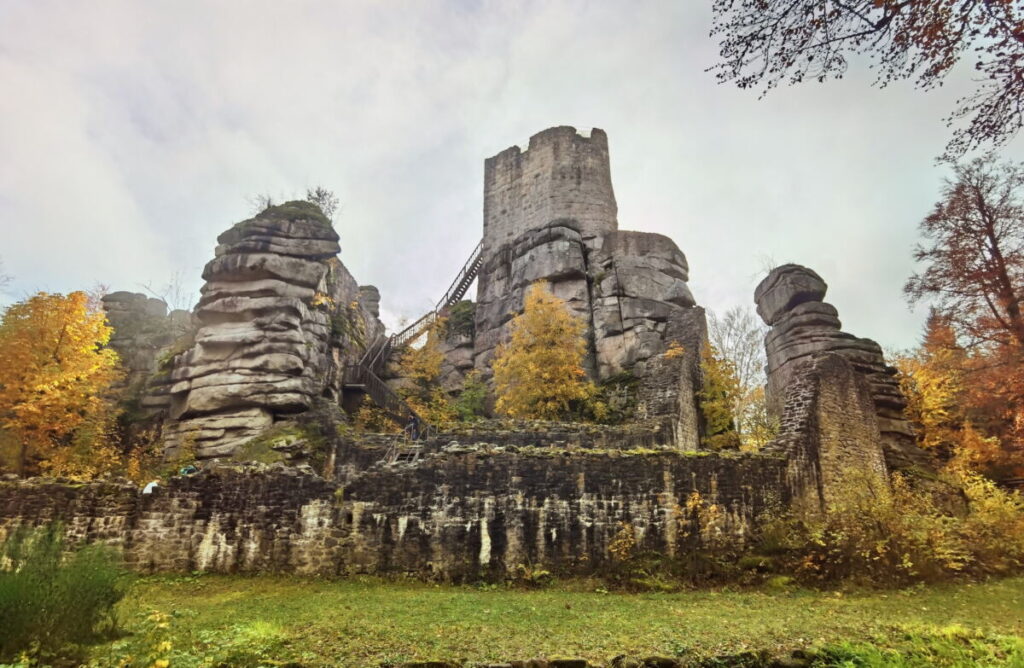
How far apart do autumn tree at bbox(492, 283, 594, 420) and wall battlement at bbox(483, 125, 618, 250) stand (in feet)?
23.8

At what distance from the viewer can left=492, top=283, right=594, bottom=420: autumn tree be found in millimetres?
25359

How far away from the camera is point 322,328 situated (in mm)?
26984

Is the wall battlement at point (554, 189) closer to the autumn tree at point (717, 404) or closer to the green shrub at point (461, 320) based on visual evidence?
the green shrub at point (461, 320)

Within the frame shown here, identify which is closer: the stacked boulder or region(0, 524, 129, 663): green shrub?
region(0, 524, 129, 663): green shrub

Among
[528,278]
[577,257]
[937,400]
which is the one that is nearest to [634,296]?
[577,257]

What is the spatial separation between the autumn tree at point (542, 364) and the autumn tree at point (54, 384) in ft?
49.7

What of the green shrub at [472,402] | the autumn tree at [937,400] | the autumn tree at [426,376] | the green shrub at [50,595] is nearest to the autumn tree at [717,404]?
the autumn tree at [937,400]

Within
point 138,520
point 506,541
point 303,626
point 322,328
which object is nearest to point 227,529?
point 138,520

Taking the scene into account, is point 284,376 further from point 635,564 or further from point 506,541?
point 635,564

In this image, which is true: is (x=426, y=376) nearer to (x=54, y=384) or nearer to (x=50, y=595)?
(x=54, y=384)

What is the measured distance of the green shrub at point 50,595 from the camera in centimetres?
616

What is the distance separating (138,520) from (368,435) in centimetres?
861

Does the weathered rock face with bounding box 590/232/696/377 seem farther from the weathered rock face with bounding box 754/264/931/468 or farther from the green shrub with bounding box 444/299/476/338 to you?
the green shrub with bounding box 444/299/476/338

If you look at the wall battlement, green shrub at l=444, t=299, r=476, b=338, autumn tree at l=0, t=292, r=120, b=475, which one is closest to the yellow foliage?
green shrub at l=444, t=299, r=476, b=338
